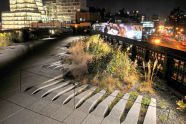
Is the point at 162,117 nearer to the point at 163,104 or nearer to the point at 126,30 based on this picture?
the point at 163,104

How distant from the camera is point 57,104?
4.46 meters

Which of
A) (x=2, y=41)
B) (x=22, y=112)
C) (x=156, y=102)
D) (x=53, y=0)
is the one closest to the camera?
(x=22, y=112)

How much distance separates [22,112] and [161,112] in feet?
12.4

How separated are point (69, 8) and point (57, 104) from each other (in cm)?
12611

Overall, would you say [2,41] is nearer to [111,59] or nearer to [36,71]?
[36,71]

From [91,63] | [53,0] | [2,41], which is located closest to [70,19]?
[53,0]

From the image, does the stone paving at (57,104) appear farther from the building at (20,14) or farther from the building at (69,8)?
the building at (69,8)

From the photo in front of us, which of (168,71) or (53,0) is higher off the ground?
(53,0)

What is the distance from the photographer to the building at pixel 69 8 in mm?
119125

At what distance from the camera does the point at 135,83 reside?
6.29m

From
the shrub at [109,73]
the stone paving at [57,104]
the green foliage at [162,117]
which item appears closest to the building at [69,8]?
the shrub at [109,73]

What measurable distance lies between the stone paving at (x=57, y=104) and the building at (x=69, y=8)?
118126mm

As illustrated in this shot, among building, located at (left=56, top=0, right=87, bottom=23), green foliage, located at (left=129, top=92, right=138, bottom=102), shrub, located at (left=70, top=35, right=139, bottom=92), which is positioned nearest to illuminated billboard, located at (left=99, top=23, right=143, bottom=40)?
shrub, located at (left=70, top=35, right=139, bottom=92)

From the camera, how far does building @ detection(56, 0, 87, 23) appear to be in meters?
119
